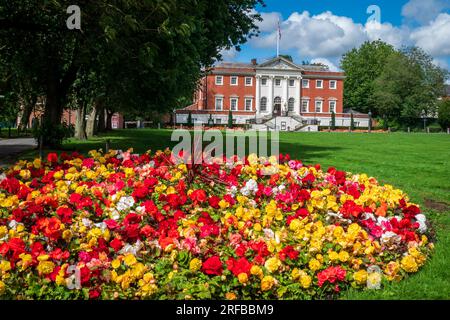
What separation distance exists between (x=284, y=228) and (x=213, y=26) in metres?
12.4

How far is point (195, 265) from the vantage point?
13.2ft

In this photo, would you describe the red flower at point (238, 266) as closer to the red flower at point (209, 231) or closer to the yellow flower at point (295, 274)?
the yellow flower at point (295, 274)

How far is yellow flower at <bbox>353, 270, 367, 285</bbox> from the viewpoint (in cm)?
417

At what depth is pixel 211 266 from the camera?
396 cm

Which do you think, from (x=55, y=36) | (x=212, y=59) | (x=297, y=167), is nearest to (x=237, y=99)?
(x=212, y=59)

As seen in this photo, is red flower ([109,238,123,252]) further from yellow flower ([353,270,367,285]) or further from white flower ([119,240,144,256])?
yellow flower ([353,270,367,285])

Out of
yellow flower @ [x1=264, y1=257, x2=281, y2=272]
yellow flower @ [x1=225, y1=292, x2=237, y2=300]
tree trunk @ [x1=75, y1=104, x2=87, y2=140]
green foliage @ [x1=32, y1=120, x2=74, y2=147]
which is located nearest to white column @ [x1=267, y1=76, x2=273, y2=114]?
tree trunk @ [x1=75, y1=104, x2=87, y2=140]

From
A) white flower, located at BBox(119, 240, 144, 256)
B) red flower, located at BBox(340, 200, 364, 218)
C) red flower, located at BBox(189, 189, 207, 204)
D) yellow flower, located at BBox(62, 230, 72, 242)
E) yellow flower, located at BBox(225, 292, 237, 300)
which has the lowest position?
yellow flower, located at BBox(225, 292, 237, 300)

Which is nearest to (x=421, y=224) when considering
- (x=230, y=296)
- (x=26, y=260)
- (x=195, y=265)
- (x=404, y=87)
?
(x=230, y=296)

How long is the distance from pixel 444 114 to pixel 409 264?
78780 millimetres

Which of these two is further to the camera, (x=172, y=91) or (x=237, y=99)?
(x=237, y=99)

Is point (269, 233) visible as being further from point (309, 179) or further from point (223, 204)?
point (309, 179)

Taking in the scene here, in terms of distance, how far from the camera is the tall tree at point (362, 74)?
87.2 meters
